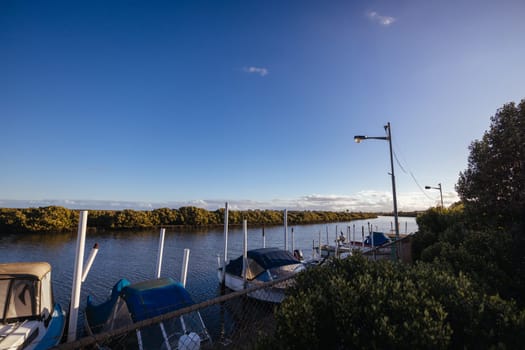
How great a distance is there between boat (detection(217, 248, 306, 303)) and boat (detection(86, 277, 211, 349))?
522 centimetres

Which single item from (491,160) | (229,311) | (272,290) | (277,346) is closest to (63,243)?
(229,311)

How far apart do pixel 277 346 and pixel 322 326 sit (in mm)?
687

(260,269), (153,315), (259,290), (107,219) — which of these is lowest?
(259,290)

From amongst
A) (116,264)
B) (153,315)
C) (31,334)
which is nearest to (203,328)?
(153,315)

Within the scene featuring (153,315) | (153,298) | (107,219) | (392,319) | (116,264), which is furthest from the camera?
(107,219)

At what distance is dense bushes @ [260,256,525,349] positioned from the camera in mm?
2779

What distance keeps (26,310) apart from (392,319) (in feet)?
32.0

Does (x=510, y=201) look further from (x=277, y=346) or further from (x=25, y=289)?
(x=25, y=289)

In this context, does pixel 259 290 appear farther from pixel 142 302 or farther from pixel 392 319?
pixel 392 319

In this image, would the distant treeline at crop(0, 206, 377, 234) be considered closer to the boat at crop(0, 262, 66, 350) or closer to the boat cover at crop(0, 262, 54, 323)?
the boat at crop(0, 262, 66, 350)

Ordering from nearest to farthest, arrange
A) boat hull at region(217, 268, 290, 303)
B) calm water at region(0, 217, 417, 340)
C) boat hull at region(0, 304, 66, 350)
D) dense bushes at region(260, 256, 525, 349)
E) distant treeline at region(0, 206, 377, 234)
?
dense bushes at region(260, 256, 525, 349) < boat hull at region(0, 304, 66, 350) < boat hull at region(217, 268, 290, 303) < calm water at region(0, 217, 417, 340) < distant treeline at region(0, 206, 377, 234)

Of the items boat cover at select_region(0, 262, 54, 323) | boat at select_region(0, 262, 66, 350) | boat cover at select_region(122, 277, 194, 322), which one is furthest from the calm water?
boat cover at select_region(0, 262, 54, 323)

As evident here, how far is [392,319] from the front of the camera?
3.03 m

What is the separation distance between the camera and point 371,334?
2.96 m
